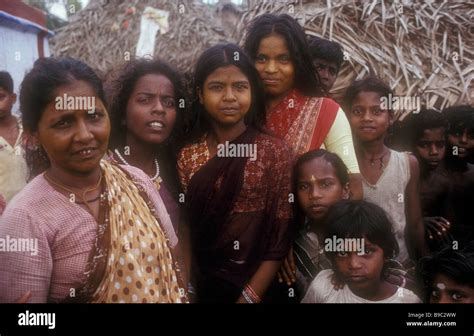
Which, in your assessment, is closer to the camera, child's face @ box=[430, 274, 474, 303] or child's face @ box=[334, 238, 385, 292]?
child's face @ box=[334, 238, 385, 292]

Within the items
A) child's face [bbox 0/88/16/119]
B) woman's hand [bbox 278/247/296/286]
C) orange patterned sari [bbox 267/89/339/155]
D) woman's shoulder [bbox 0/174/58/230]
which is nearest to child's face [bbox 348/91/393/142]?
orange patterned sari [bbox 267/89/339/155]

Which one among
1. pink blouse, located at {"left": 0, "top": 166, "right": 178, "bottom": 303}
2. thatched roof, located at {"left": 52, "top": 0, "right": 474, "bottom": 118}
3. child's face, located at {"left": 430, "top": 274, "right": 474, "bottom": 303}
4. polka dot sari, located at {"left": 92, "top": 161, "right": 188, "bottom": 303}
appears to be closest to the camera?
pink blouse, located at {"left": 0, "top": 166, "right": 178, "bottom": 303}

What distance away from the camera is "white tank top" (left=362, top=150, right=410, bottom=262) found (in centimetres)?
Answer: 353

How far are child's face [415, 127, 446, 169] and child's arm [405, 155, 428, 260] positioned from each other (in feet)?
0.19

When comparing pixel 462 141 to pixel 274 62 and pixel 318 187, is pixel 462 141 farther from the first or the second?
pixel 274 62

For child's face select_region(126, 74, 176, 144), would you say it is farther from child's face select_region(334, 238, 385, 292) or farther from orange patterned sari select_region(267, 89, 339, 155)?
child's face select_region(334, 238, 385, 292)

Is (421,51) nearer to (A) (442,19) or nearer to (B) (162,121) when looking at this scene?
(A) (442,19)

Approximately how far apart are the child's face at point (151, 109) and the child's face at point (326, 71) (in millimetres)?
775

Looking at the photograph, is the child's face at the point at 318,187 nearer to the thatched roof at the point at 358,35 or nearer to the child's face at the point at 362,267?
the child's face at the point at 362,267

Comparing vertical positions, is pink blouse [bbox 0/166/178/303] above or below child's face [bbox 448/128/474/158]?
below

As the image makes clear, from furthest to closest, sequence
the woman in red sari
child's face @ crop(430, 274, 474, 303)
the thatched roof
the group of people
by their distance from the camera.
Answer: the thatched roof
child's face @ crop(430, 274, 474, 303)
the woman in red sari
the group of people

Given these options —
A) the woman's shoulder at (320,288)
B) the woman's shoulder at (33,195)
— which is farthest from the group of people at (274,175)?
the woman's shoulder at (33,195)

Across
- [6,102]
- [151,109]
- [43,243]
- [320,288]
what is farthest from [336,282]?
[6,102]

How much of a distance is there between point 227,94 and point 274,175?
466 mm
